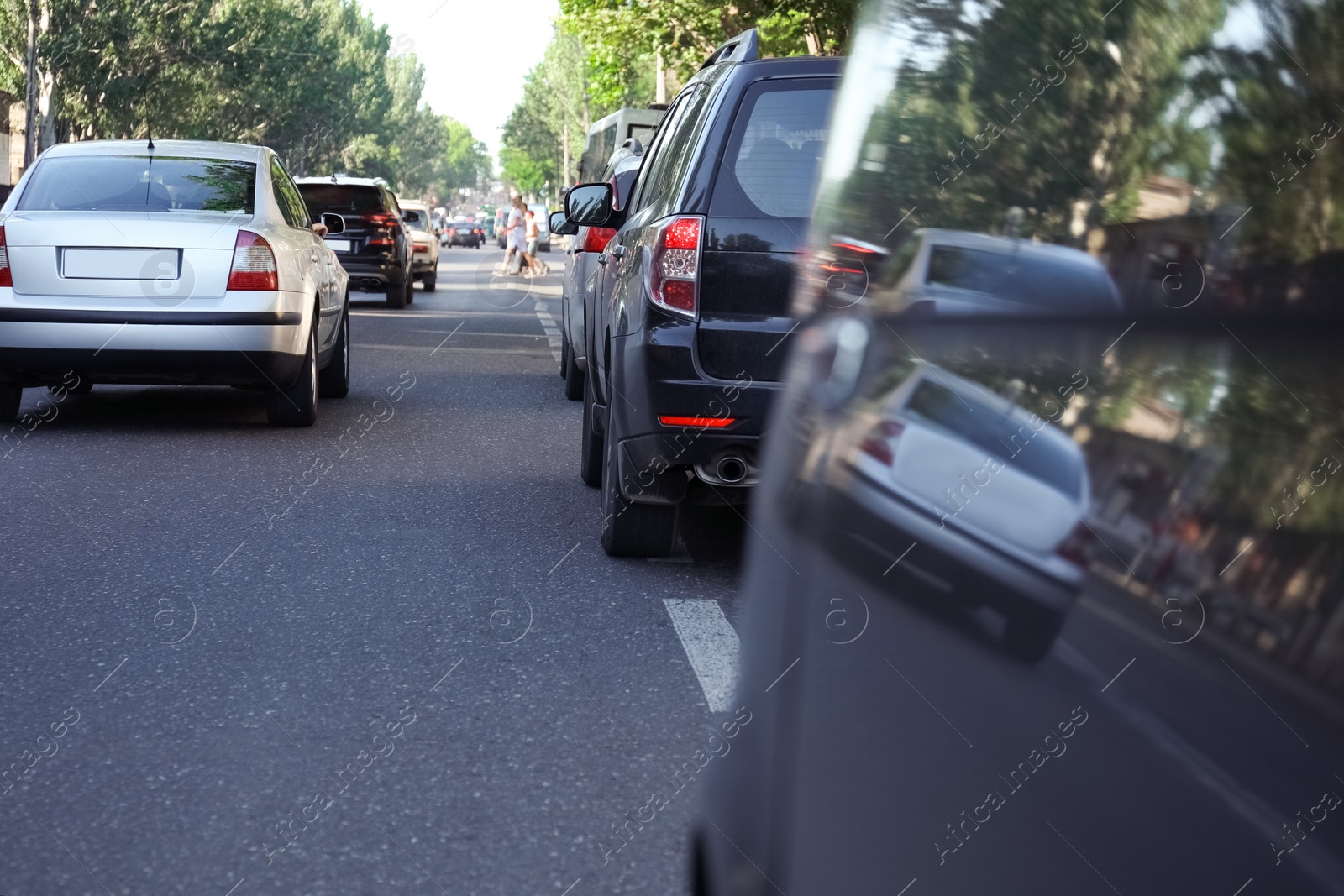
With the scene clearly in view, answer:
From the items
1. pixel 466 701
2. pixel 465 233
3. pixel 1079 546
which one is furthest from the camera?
pixel 465 233

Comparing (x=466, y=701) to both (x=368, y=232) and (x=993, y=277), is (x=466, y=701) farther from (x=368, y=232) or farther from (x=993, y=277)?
(x=368, y=232)

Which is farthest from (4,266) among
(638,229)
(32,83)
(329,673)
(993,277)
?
(32,83)

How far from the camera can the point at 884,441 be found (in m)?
1.54

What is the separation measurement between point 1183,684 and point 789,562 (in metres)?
0.81

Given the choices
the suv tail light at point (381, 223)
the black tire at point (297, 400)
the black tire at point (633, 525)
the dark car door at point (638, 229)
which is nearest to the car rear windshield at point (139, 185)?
the black tire at point (297, 400)

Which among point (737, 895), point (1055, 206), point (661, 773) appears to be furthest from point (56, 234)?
point (1055, 206)

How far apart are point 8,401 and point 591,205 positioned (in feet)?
12.7

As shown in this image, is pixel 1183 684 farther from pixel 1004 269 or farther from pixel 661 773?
pixel 661 773

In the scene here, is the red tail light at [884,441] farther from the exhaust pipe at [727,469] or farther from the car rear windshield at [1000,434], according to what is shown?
the exhaust pipe at [727,469]

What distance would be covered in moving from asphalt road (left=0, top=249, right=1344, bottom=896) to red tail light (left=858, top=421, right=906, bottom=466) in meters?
0.14

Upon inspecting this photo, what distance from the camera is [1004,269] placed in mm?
1320

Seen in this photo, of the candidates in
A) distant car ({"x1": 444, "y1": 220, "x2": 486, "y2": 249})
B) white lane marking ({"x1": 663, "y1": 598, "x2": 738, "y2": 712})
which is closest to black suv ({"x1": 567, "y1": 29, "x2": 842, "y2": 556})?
white lane marking ({"x1": 663, "y1": 598, "x2": 738, "y2": 712})

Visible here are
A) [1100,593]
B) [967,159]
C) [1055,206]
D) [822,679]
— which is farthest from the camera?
[822,679]

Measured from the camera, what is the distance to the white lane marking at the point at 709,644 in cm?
428
